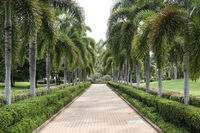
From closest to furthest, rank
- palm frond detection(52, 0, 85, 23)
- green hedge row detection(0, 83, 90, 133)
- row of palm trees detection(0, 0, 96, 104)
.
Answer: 1. green hedge row detection(0, 83, 90, 133)
2. row of palm trees detection(0, 0, 96, 104)
3. palm frond detection(52, 0, 85, 23)

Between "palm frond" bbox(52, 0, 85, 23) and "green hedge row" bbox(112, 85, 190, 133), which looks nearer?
"green hedge row" bbox(112, 85, 190, 133)

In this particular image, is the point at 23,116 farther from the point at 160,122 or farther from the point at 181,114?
the point at 181,114

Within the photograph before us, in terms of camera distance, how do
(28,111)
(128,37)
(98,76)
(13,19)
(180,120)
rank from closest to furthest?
(180,120) → (28,111) → (13,19) → (128,37) → (98,76)

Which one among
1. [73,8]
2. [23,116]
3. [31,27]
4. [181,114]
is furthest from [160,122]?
[73,8]

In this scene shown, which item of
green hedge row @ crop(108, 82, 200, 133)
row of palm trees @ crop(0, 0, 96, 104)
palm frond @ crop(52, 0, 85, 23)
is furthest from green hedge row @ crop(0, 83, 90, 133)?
palm frond @ crop(52, 0, 85, 23)

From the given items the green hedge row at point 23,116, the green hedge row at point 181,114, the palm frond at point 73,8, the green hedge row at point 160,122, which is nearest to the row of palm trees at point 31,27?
the palm frond at point 73,8

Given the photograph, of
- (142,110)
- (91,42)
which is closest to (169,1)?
(142,110)

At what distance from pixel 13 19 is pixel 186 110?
8.14 meters

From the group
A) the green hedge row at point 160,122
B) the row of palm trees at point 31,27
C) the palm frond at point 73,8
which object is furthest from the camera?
the palm frond at point 73,8

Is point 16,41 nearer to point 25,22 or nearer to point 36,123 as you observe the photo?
point 25,22

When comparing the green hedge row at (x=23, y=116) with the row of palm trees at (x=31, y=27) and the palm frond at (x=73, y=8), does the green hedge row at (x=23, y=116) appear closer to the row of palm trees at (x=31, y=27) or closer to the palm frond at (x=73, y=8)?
the row of palm trees at (x=31, y=27)

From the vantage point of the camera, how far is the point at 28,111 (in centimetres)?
756

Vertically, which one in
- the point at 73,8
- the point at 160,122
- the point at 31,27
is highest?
the point at 73,8

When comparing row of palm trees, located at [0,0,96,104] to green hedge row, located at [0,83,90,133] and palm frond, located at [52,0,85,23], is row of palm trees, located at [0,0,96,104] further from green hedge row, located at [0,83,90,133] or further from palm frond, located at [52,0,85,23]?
green hedge row, located at [0,83,90,133]
